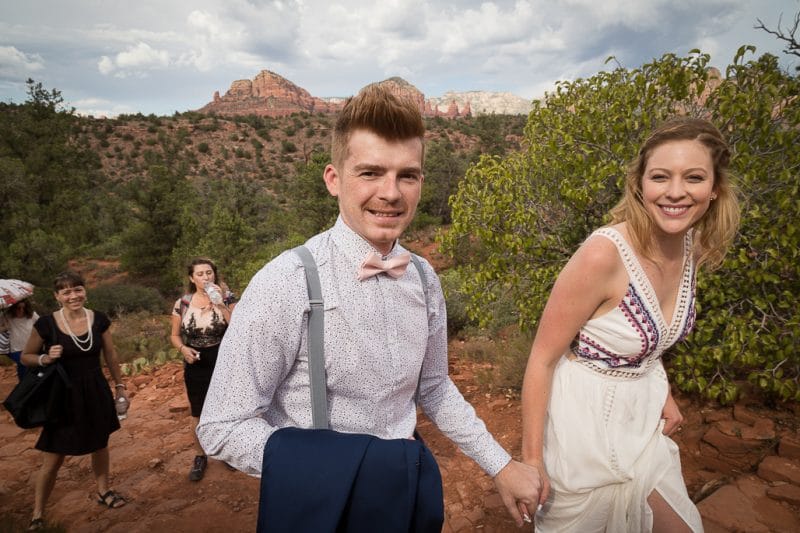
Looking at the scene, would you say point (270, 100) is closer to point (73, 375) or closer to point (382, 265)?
point (73, 375)

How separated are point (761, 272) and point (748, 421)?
169 centimetres

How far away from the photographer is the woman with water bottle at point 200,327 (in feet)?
14.0

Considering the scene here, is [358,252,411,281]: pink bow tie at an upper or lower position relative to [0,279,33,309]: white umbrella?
upper

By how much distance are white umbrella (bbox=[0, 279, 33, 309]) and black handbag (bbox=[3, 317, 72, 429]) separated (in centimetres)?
190

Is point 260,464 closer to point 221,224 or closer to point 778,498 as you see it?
point 778,498

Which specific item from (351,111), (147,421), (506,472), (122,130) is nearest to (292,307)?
(351,111)

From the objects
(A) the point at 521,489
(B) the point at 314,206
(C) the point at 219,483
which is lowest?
(C) the point at 219,483

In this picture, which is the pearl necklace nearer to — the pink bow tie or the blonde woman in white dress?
the pink bow tie

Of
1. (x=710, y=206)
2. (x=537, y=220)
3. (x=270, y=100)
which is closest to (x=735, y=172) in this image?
(x=537, y=220)

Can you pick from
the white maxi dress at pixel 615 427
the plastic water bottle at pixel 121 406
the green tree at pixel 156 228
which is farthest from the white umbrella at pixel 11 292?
the green tree at pixel 156 228

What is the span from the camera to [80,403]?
3670 mm

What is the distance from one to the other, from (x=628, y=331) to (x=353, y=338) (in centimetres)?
113

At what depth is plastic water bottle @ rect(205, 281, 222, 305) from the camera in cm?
428

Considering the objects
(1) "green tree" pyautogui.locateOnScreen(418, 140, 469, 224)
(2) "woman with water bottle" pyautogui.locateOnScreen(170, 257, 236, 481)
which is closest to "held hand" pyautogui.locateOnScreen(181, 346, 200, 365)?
(2) "woman with water bottle" pyautogui.locateOnScreen(170, 257, 236, 481)
